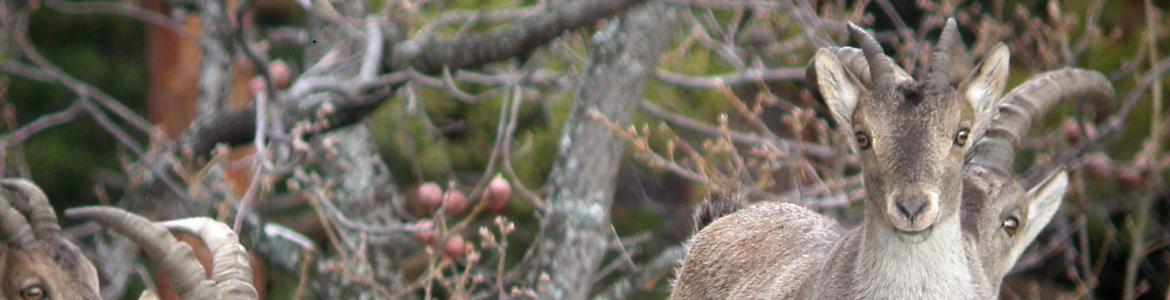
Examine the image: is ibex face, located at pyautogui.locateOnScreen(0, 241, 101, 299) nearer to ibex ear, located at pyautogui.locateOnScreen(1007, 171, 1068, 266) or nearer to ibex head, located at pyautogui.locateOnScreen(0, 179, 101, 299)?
ibex head, located at pyautogui.locateOnScreen(0, 179, 101, 299)

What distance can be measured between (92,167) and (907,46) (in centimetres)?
980

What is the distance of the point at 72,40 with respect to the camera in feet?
62.7

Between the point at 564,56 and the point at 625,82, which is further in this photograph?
the point at 564,56

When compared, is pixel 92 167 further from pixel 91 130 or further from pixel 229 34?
pixel 229 34

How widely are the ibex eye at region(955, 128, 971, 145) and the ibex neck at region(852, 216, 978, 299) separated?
21 cm

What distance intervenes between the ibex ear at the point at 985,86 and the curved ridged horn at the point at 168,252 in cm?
→ 223

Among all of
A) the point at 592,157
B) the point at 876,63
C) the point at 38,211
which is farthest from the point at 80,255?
the point at 592,157

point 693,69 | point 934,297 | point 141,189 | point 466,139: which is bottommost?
point 466,139

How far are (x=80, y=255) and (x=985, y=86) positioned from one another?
277 cm

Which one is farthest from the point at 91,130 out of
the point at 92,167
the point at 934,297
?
the point at 934,297

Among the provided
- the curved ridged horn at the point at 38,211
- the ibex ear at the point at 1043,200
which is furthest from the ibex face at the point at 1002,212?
the curved ridged horn at the point at 38,211

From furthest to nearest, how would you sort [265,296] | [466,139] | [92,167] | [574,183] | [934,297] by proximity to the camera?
1. [92,167]
2. [265,296]
3. [466,139]
4. [574,183]
5. [934,297]

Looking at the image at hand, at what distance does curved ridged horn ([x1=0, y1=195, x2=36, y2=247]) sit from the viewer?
6129 mm

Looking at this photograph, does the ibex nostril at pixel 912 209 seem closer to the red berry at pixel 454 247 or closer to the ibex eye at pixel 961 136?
the ibex eye at pixel 961 136
